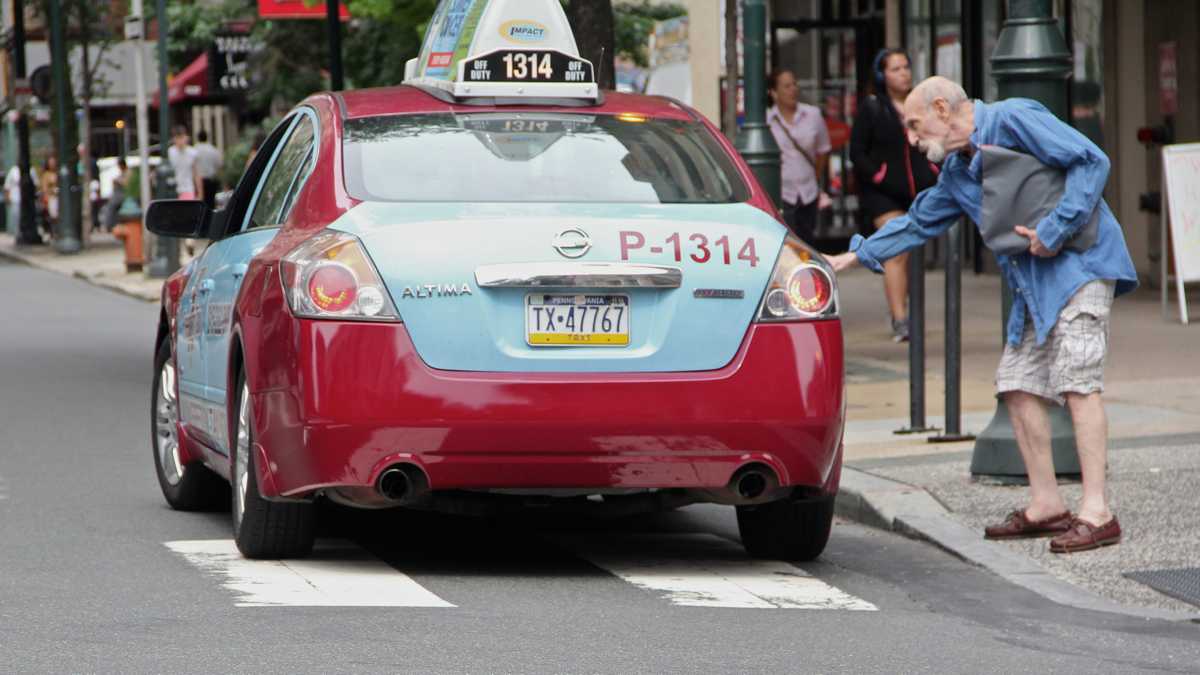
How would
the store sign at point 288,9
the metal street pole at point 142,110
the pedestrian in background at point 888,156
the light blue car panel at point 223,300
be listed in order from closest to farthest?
1. the light blue car panel at point 223,300
2. the pedestrian in background at point 888,156
3. the store sign at point 288,9
4. the metal street pole at point 142,110

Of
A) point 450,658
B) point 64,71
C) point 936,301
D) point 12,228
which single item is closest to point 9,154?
point 12,228

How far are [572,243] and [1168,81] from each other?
1319 cm

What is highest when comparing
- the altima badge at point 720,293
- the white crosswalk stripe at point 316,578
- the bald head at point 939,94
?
the bald head at point 939,94

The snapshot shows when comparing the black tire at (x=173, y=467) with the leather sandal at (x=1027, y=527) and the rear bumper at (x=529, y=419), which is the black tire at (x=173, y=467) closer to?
the rear bumper at (x=529, y=419)

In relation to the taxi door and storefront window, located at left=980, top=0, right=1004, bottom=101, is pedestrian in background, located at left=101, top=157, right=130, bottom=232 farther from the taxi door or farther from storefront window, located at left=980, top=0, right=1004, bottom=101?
the taxi door

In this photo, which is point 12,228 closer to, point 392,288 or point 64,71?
point 64,71

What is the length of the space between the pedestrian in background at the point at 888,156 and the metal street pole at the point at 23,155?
2800cm

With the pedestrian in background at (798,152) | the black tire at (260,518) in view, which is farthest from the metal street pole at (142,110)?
the black tire at (260,518)

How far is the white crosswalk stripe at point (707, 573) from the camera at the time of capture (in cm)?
686

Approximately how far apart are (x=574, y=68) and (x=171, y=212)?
1761mm

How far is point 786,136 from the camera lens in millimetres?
16969

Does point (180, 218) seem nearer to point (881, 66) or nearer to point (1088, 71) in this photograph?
point (881, 66)

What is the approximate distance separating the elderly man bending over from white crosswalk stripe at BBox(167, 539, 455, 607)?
1.78m

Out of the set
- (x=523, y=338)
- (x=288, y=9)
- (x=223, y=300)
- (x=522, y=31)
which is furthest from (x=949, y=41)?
(x=523, y=338)
